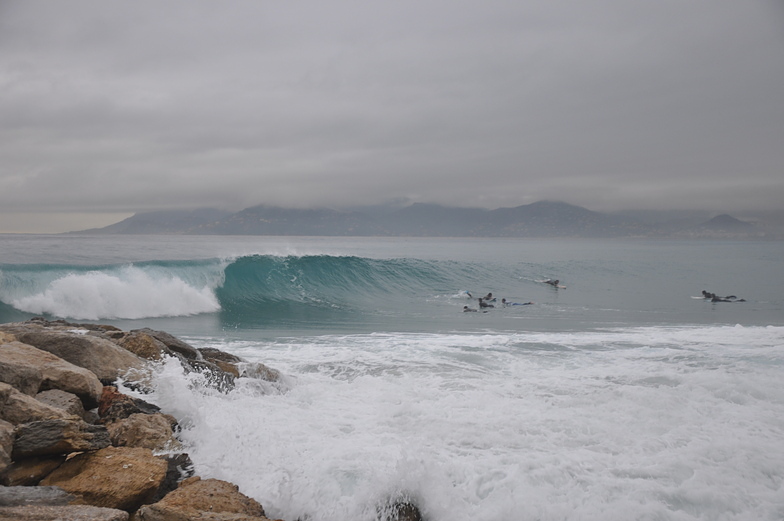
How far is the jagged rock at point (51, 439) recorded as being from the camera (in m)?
3.72

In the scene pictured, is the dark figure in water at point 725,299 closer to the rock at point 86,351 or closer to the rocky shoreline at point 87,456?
the rock at point 86,351

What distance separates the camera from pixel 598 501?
4.20 meters

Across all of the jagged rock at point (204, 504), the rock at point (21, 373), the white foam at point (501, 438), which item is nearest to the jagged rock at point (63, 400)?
the rock at point (21, 373)

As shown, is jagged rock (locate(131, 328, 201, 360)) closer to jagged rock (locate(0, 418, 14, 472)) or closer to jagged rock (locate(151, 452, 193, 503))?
jagged rock (locate(151, 452, 193, 503))

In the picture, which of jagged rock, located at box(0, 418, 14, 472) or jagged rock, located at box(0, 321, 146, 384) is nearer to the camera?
jagged rock, located at box(0, 418, 14, 472)

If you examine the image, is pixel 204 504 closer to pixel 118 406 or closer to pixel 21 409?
pixel 21 409

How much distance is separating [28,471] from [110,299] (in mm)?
15384

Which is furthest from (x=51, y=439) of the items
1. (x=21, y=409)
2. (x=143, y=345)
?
(x=143, y=345)

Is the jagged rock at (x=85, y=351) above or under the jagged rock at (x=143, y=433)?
above

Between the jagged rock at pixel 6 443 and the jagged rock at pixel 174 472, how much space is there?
3.40 feet

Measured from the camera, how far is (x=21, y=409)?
4078mm

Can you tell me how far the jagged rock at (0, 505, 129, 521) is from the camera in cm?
290

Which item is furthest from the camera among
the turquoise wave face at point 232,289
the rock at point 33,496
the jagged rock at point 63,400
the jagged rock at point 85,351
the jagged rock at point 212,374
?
the turquoise wave face at point 232,289

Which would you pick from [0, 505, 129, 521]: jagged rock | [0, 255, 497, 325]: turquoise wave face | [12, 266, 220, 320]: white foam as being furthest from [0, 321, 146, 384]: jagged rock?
[12, 266, 220, 320]: white foam
